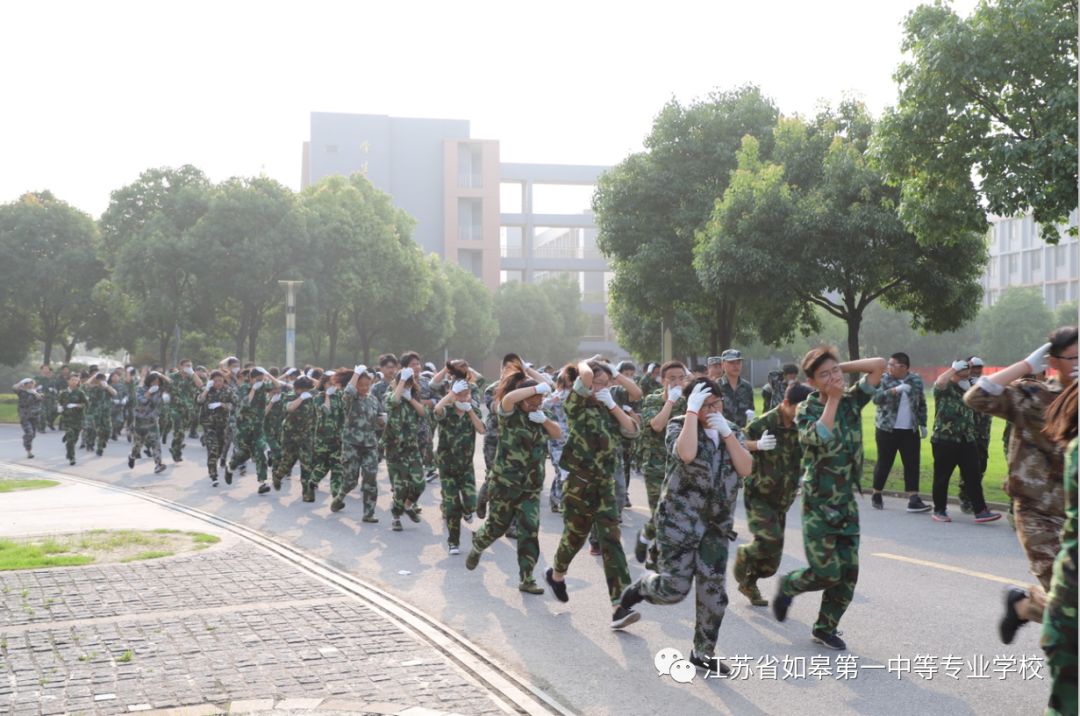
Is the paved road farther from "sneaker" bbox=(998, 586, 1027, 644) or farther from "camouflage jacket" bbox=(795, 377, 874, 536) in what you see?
"sneaker" bbox=(998, 586, 1027, 644)

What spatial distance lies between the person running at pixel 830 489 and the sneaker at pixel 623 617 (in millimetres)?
931

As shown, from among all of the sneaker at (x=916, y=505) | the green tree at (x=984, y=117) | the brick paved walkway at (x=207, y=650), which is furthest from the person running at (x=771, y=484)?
the green tree at (x=984, y=117)

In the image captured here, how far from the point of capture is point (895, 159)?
15.9 metres

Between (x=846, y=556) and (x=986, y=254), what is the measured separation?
696 inches

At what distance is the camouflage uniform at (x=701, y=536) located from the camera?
627cm

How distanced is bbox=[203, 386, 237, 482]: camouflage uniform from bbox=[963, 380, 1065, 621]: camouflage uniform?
13.6 meters

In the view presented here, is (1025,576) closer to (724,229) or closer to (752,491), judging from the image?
(752,491)

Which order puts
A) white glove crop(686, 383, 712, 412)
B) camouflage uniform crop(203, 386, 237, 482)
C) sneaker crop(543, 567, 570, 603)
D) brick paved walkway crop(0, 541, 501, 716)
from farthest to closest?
camouflage uniform crop(203, 386, 237, 482)
sneaker crop(543, 567, 570, 603)
white glove crop(686, 383, 712, 412)
brick paved walkway crop(0, 541, 501, 716)

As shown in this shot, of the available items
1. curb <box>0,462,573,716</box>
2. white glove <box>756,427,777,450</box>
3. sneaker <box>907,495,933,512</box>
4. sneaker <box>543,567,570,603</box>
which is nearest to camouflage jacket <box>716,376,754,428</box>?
sneaker <box>907,495,933,512</box>

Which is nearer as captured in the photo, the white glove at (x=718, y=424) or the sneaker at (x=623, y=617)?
the white glove at (x=718, y=424)

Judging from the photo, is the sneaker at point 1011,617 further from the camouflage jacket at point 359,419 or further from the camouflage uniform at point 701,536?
the camouflage jacket at point 359,419

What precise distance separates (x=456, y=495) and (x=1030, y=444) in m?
6.00

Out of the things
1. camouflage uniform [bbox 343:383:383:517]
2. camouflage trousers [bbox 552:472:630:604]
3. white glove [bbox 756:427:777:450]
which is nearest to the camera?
white glove [bbox 756:427:777:450]

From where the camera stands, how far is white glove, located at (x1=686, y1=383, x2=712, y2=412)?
621 centimetres
